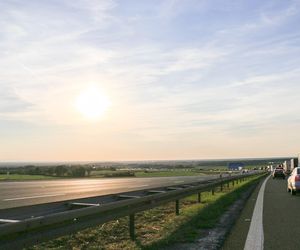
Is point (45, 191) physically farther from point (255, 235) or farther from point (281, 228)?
point (255, 235)

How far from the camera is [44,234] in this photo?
21.3 ft

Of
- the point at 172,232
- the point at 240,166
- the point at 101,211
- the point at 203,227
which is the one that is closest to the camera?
the point at 101,211

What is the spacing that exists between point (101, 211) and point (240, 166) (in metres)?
77.3

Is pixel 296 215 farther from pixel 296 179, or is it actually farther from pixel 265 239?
pixel 296 179

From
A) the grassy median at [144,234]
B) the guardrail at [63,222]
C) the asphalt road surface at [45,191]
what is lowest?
the grassy median at [144,234]

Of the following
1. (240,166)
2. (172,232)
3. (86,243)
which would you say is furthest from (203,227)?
(240,166)

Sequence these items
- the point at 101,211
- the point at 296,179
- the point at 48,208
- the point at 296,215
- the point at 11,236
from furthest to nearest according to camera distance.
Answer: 1. the point at 296,179
2. the point at 296,215
3. the point at 101,211
4. the point at 48,208
5. the point at 11,236

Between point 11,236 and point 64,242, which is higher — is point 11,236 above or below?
above

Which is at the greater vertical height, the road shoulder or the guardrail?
the guardrail

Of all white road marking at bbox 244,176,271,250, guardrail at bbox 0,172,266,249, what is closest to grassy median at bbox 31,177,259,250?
guardrail at bbox 0,172,266,249

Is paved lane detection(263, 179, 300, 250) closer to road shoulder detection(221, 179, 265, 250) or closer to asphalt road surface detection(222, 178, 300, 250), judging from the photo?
asphalt road surface detection(222, 178, 300, 250)

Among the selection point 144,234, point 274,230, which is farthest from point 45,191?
point 274,230

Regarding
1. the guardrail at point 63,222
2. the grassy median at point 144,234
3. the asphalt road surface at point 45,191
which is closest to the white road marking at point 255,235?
the grassy median at point 144,234

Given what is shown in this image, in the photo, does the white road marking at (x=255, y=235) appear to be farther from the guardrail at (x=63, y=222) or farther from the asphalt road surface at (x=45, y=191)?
the asphalt road surface at (x=45, y=191)
